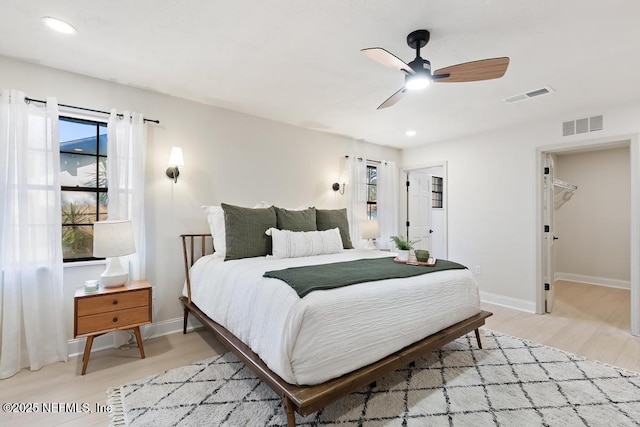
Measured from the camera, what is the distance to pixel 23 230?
2377mm

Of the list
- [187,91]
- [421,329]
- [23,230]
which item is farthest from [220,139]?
[421,329]

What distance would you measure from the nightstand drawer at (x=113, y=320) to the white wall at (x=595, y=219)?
679 cm

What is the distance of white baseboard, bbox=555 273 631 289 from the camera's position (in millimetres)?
5141

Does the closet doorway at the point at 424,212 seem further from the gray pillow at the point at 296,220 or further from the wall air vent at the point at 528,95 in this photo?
the gray pillow at the point at 296,220

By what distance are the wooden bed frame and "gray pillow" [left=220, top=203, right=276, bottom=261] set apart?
667 millimetres

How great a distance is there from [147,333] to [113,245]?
1.10 metres

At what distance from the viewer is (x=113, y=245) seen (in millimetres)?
2430

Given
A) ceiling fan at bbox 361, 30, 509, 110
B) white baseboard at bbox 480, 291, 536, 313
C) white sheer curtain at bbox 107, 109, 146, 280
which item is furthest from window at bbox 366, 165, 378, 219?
white sheer curtain at bbox 107, 109, 146, 280

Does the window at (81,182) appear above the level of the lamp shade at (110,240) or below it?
above

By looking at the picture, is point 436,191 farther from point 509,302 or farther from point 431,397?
point 431,397

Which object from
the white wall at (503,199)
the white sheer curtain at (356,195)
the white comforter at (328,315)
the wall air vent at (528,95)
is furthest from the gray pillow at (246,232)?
the white wall at (503,199)

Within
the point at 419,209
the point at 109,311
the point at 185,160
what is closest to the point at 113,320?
the point at 109,311

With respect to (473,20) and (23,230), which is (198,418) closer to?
(23,230)

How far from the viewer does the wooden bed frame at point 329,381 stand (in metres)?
1.54
